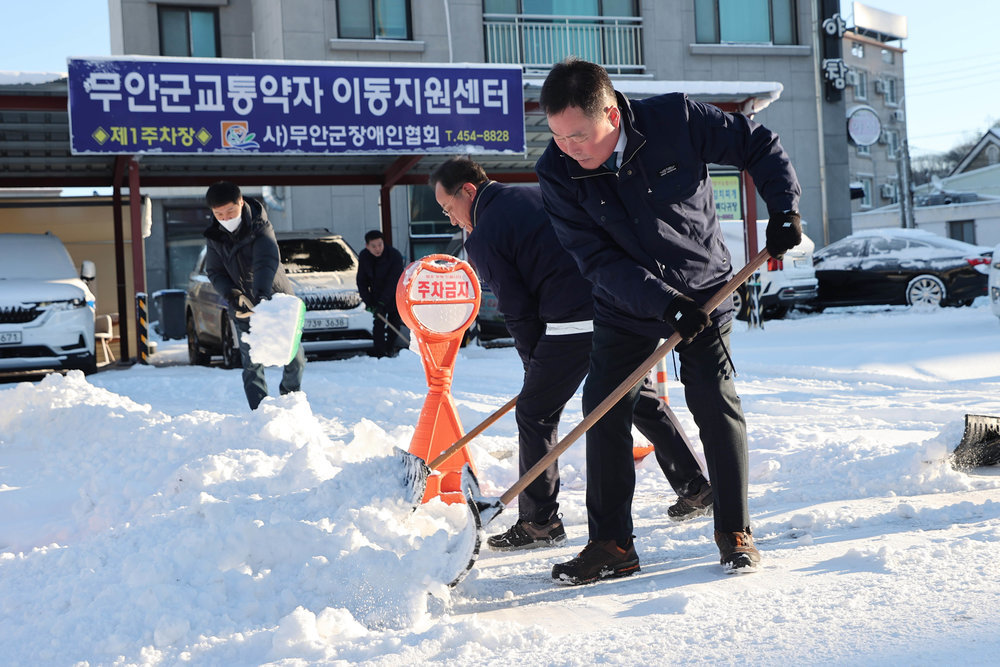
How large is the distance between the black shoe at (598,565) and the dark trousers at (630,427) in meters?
0.04

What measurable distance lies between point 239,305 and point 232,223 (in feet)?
1.72

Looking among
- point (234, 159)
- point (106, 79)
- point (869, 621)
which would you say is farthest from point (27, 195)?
point (869, 621)

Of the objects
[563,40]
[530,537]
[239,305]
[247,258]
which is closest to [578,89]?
[530,537]

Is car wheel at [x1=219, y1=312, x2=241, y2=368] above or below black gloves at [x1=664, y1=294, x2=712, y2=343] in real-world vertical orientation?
below

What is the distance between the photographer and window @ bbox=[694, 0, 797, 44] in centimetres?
2109

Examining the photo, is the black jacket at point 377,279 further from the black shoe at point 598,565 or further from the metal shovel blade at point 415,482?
the black shoe at point 598,565

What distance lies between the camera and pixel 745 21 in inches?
842

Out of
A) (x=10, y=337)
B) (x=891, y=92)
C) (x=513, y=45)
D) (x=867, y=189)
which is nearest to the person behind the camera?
(x=10, y=337)

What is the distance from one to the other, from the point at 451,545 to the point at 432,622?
298 mm

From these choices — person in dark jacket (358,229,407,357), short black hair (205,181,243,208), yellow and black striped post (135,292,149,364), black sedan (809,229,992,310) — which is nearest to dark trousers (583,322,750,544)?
short black hair (205,181,243,208)

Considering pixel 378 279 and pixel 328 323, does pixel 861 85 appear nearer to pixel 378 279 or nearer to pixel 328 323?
pixel 378 279

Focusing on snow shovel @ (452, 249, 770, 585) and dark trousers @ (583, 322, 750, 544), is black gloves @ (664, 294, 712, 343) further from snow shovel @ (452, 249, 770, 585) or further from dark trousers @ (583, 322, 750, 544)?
dark trousers @ (583, 322, 750, 544)

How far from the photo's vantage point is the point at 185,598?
295 cm

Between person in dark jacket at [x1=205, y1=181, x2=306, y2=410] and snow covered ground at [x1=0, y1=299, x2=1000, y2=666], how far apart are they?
30.9 inches
